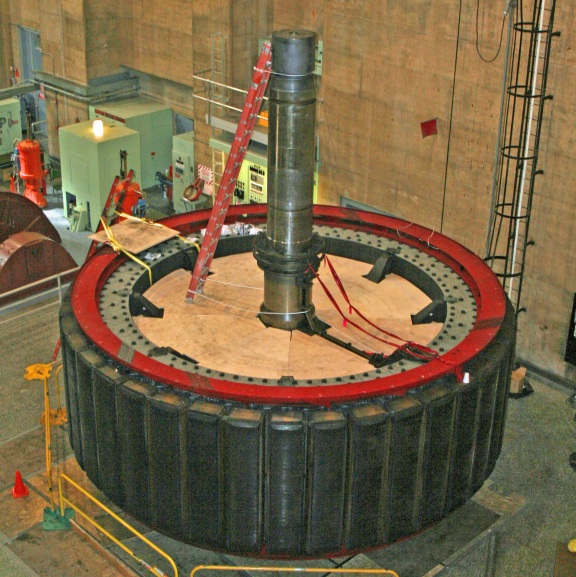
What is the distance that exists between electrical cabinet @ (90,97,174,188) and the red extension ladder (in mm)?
12848

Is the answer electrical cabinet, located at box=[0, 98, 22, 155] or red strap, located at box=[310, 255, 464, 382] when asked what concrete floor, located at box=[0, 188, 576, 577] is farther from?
electrical cabinet, located at box=[0, 98, 22, 155]

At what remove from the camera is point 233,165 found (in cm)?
1309

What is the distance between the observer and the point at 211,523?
1183cm

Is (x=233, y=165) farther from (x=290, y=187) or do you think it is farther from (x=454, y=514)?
(x=454, y=514)

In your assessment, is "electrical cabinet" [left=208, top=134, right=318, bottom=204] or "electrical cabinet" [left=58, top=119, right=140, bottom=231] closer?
"electrical cabinet" [left=208, top=134, right=318, bottom=204]

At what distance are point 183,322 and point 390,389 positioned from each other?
338 centimetres

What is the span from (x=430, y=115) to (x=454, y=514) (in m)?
8.15

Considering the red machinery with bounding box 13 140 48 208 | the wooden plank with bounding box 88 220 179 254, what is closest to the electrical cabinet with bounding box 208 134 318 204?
the red machinery with bounding box 13 140 48 208

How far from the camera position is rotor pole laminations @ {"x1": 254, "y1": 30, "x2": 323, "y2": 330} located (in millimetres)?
11758

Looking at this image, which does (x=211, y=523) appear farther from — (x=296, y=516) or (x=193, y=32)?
(x=193, y=32)

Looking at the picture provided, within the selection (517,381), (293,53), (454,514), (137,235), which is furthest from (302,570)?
(517,381)

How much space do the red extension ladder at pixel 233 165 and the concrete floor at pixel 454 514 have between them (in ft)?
11.4

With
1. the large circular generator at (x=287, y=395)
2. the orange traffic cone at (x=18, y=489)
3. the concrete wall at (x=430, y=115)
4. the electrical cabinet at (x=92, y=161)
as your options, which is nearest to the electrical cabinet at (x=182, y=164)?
the electrical cabinet at (x=92, y=161)

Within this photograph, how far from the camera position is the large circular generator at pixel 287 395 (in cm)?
1127
